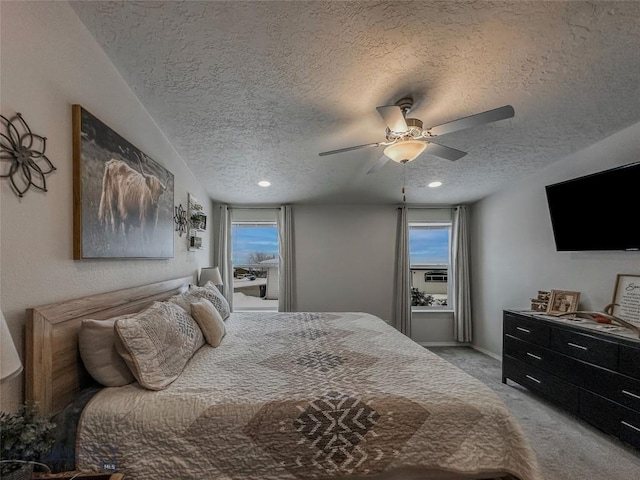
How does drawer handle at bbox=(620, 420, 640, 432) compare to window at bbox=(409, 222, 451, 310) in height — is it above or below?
below

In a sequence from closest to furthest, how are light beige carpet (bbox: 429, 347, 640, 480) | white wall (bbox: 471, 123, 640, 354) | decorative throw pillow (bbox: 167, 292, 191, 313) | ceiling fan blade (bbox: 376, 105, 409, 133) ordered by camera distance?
ceiling fan blade (bbox: 376, 105, 409, 133)
light beige carpet (bbox: 429, 347, 640, 480)
decorative throw pillow (bbox: 167, 292, 191, 313)
white wall (bbox: 471, 123, 640, 354)

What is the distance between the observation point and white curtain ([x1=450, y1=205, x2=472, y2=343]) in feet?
16.0

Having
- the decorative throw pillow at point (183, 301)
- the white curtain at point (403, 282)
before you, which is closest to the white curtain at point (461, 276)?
the white curtain at point (403, 282)

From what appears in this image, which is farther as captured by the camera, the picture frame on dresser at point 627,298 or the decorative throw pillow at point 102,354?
the picture frame on dresser at point 627,298

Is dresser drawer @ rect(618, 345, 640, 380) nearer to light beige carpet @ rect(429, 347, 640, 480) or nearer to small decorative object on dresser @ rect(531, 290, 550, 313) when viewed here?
light beige carpet @ rect(429, 347, 640, 480)

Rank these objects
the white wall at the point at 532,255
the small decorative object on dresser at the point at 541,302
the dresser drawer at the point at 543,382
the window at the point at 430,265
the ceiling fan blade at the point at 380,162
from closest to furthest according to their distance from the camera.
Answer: the ceiling fan blade at the point at 380,162, the dresser drawer at the point at 543,382, the white wall at the point at 532,255, the small decorative object on dresser at the point at 541,302, the window at the point at 430,265

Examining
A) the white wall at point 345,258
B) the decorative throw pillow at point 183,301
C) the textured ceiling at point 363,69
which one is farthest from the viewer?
the white wall at point 345,258

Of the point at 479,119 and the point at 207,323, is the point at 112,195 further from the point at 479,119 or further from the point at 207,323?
the point at 479,119

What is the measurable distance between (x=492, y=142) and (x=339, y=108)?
1.67 metres

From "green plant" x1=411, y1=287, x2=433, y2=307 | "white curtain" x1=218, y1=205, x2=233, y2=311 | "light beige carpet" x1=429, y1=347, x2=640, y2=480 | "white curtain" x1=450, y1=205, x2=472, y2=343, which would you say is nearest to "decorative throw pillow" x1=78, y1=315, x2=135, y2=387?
"light beige carpet" x1=429, y1=347, x2=640, y2=480

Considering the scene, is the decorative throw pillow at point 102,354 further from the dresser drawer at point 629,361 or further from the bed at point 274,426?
the dresser drawer at point 629,361

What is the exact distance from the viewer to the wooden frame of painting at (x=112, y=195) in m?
1.46

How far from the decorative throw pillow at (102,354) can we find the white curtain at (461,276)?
4.71 meters

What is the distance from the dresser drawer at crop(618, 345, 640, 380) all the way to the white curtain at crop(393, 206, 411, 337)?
2761 mm
